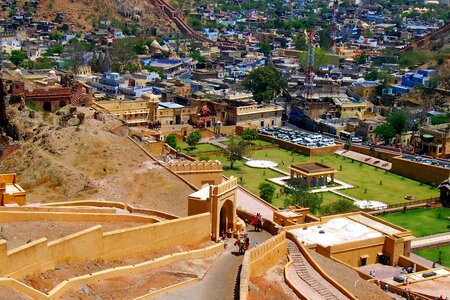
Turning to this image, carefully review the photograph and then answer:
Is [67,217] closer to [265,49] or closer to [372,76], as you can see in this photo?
[372,76]

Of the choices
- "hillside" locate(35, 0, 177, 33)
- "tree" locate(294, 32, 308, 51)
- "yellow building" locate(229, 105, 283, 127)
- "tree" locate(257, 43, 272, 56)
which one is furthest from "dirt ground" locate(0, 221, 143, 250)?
"hillside" locate(35, 0, 177, 33)

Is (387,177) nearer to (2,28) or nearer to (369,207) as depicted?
(369,207)

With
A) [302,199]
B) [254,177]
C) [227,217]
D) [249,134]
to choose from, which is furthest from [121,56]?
[227,217]

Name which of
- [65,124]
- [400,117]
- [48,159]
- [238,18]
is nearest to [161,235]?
[48,159]

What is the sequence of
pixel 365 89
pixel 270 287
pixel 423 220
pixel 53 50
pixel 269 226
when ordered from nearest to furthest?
pixel 270 287 < pixel 269 226 < pixel 423 220 < pixel 365 89 < pixel 53 50

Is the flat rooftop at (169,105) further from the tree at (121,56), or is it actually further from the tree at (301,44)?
the tree at (301,44)

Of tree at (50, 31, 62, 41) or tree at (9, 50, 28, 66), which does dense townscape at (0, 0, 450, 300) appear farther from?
tree at (9, 50, 28, 66)
